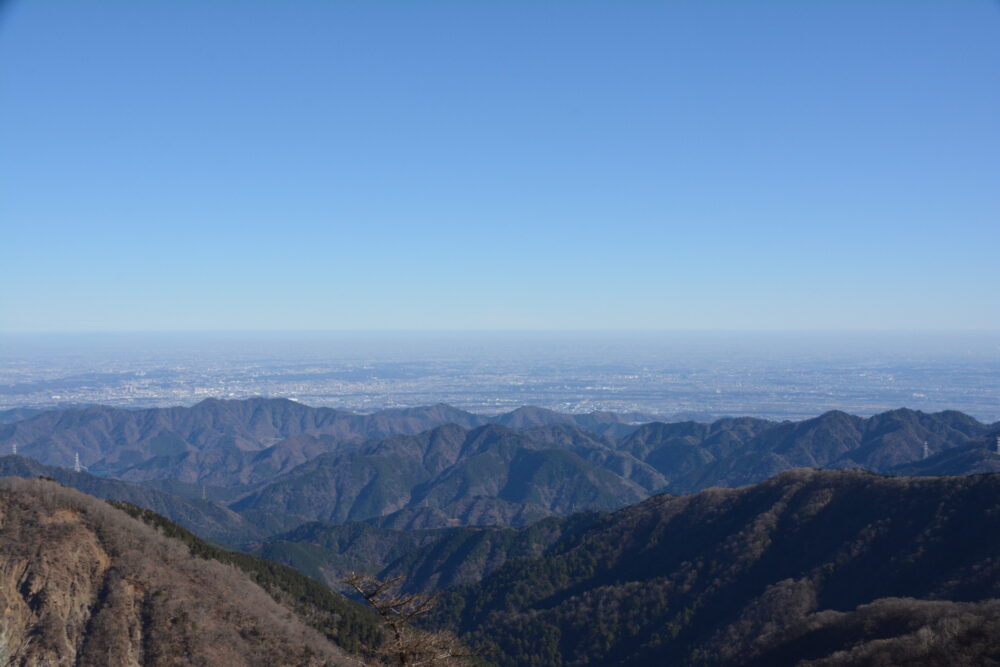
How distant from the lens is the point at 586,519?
18112 centimetres

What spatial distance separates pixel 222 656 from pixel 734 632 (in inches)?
2480

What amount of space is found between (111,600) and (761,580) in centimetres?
8300

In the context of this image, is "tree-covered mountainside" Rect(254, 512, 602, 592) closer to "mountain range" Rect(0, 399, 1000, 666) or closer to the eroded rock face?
"mountain range" Rect(0, 399, 1000, 666)

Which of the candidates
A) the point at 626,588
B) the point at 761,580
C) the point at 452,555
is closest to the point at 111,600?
the point at 626,588

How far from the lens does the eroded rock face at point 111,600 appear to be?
2130 inches

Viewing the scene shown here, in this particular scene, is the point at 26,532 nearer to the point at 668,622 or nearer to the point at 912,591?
the point at 668,622

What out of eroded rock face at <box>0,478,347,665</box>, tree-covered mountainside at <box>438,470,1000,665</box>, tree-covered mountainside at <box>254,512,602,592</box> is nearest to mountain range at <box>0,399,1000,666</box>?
eroded rock face at <box>0,478,347,665</box>

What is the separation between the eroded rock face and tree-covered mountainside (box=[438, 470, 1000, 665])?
1652 inches

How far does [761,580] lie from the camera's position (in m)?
101

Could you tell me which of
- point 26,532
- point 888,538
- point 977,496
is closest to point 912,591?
point 888,538

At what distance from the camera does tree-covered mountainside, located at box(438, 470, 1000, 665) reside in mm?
70188

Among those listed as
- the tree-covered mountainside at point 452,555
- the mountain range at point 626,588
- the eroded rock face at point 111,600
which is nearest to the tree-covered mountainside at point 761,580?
the mountain range at point 626,588

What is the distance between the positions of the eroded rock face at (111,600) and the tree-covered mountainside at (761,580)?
42.0m

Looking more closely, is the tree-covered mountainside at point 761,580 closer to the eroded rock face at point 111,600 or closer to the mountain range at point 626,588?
the mountain range at point 626,588
